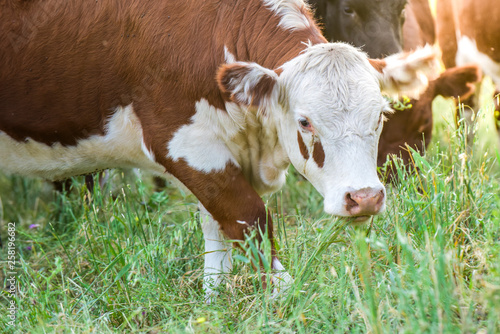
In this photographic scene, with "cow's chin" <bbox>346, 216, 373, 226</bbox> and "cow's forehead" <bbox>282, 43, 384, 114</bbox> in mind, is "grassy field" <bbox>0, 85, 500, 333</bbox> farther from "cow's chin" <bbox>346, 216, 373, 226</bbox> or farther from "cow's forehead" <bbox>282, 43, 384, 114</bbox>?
"cow's forehead" <bbox>282, 43, 384, 114</bbox>

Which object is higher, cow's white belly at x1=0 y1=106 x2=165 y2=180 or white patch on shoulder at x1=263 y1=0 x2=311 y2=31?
white patch on shoulder at x1=263 y1=0 x2=311 y2=31

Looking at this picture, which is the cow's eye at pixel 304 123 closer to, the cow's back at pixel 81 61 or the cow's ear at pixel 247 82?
the cow's ear at pixel 247 82

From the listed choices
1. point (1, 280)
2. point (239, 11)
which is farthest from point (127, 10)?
point (1, 280)

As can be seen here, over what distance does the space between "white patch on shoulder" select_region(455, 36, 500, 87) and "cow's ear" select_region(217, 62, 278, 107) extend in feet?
10.4

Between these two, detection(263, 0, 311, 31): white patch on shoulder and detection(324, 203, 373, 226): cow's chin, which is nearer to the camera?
detection(324, 203, 373, 226): cow's chin

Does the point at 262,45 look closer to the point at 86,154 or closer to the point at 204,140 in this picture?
the point at 204,140

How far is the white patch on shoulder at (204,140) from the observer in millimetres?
3430

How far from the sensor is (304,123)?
10.2ft

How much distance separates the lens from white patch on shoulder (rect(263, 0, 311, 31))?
11.2 feet

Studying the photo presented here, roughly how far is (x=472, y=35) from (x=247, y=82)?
3364 mm

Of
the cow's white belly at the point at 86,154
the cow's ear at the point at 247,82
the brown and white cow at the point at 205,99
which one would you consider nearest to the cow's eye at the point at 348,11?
the brown and white cow at the point at 205,99

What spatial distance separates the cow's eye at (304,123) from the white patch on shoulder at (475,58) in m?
3.18

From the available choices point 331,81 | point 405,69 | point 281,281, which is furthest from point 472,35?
point 281,281

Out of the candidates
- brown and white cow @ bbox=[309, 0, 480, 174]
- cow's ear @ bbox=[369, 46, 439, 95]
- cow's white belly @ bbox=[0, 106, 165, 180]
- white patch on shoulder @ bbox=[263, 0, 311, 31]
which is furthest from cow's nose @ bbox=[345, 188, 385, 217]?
brown and white cow @ bbox=[309, 0, 480, 174]
